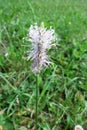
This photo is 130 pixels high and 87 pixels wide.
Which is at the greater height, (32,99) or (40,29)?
(40,29)

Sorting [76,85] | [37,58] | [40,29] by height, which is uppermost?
[40,29]

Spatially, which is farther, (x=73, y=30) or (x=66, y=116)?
(x=73, y=30)

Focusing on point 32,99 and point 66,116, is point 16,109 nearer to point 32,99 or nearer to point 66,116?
point 32,99

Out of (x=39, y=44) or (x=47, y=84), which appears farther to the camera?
(x=47, y=84)

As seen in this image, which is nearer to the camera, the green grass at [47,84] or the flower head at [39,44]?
the flower head at [39,44]

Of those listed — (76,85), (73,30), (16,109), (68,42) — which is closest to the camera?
(16,109)

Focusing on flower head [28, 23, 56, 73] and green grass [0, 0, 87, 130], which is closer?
flower head [28, 23, 56, 73]

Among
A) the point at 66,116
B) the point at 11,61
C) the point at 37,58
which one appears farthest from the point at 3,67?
the point at 37,58

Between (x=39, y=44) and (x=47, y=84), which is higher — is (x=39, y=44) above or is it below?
above
